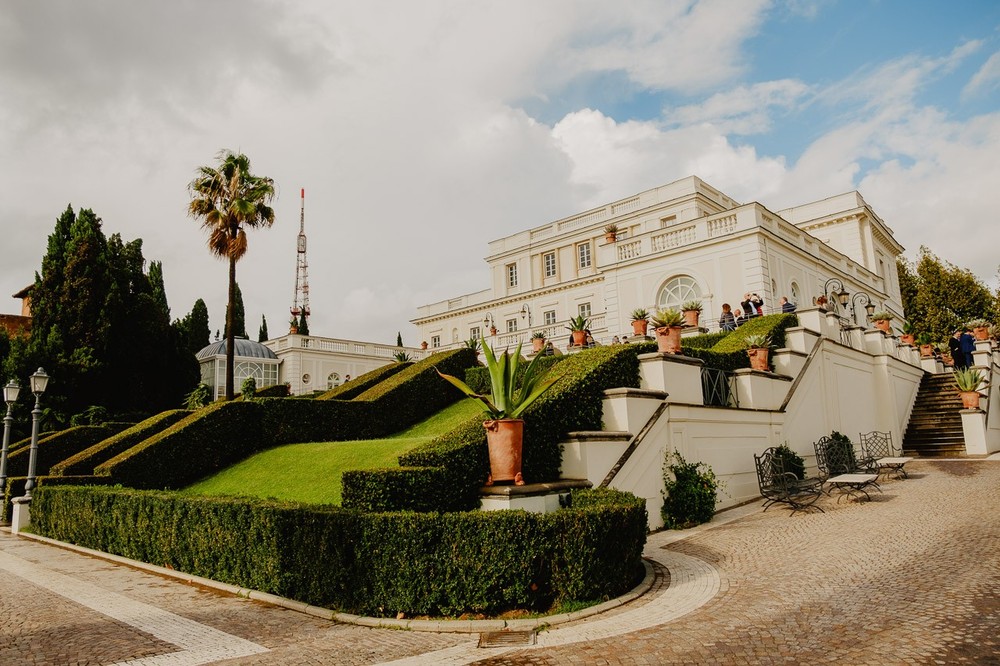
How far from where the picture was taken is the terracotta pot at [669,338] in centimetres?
1185

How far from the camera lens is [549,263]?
47531 mm

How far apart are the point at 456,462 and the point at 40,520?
11909 millimetres

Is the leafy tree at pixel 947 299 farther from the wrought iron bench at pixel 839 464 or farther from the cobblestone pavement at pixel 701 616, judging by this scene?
the cobblestone pavement at pixel 701 616

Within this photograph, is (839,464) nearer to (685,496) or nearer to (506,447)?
(685,496)


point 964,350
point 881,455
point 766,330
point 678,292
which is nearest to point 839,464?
point 766,330

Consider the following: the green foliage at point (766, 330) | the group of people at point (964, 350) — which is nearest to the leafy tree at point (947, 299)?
the group of people at point (964, 350)

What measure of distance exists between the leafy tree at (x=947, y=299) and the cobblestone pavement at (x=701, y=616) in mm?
37309

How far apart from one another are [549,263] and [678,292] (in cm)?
2217

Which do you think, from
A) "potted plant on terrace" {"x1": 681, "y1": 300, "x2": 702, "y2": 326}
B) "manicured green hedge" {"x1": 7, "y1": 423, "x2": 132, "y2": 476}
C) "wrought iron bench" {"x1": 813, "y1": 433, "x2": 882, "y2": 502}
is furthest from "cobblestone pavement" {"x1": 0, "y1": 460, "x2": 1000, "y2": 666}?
"manicured green hedge" {"x1": 7, "y1": 423, "x2": 132, "y2": 476}

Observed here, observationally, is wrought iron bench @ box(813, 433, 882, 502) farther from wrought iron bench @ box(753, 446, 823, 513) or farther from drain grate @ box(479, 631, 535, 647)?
drain grate @ box(479, 631, 535, 647)

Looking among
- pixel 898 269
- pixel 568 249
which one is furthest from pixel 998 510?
pixel 898 269

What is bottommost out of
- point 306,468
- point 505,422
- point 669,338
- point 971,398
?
point 306,468

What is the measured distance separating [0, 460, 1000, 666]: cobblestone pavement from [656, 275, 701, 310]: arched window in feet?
54.3

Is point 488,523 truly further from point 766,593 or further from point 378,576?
point 766,593
